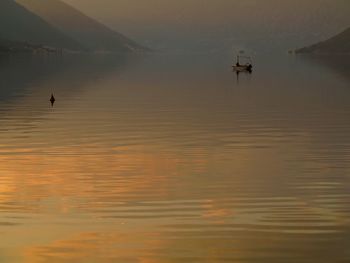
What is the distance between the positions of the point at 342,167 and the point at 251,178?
6.37m

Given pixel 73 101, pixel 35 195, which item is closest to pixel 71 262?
pixel 35 195

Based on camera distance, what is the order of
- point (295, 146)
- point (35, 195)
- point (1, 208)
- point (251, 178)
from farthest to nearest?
1. point (295, 146)
2. point (251, 178)
3. point (35, 195)
4. point (1, 208)

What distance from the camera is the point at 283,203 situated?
34.3 m

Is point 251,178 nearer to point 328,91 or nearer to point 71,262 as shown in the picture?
point 71,262

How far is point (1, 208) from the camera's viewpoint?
33000mm

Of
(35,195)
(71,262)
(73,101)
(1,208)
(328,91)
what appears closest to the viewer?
(71,262)

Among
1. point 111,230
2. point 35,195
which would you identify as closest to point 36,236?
point 111,230

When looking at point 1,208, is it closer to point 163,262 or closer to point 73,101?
point 163,262

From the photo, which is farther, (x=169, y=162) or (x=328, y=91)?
(x=328, y=91)

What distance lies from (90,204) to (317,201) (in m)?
9.48

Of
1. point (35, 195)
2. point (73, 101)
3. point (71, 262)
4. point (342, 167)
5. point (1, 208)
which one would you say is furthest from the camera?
point (73, 101)

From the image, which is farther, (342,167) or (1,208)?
(342,167)

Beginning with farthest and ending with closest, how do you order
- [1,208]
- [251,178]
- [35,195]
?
[251,178] < [35,195] < [1,208]

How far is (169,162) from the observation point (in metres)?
47.3
